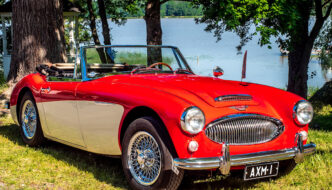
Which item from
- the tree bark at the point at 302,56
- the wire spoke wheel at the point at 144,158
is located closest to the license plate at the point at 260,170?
the wire spoke wheel at the point at 144,158

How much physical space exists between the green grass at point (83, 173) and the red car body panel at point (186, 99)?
1.82ft

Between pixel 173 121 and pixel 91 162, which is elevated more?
pixel 173 121

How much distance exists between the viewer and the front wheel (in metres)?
3.70

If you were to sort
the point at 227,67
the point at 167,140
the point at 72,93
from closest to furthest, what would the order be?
the point at 167,140 < the point at 72,93 < the point at 227,67

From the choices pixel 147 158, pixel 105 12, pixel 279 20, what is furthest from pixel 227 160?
pixel 105 12

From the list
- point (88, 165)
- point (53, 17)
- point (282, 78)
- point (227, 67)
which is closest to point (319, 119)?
point (53, 17)

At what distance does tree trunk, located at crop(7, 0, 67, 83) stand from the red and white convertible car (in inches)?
175

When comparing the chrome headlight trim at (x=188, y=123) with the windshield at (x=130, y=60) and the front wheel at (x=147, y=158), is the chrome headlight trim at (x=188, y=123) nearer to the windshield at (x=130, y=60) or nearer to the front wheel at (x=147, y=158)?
the front wheel at (x=147, y=158)

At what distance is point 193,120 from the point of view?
3.61 meters

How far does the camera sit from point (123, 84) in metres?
4.41

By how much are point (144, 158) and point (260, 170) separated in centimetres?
107

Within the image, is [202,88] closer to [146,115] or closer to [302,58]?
[146,115]

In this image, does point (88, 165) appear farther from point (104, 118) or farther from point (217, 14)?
point (217, 14)

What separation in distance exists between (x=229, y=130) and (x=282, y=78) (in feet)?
88.3
